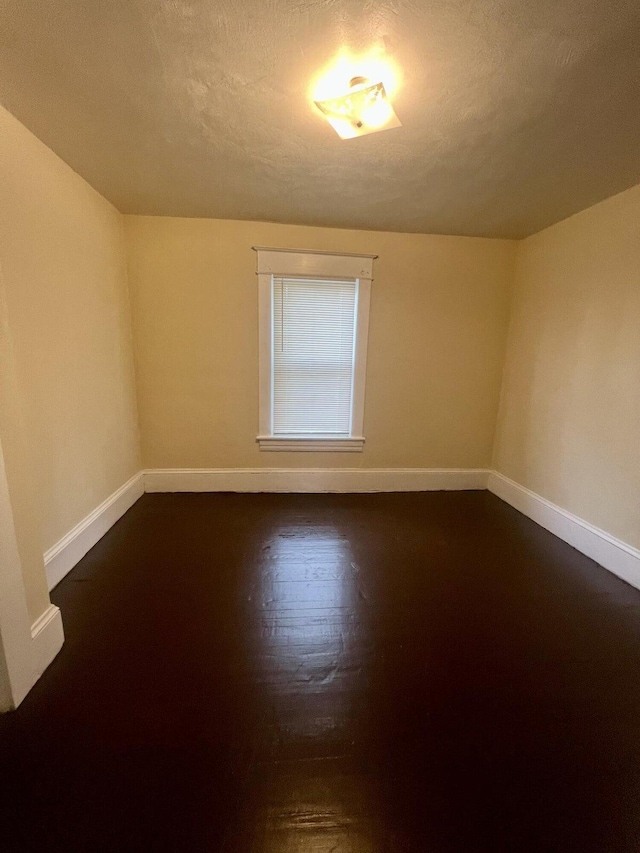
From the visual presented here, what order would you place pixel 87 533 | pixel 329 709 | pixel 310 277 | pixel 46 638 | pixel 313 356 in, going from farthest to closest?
pixel 313 356
pixel 310 277
pixel 87 533
pixel 46 638
pixel 329 709

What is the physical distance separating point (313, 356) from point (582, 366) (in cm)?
205

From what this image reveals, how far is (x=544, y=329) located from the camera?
272 centimetres

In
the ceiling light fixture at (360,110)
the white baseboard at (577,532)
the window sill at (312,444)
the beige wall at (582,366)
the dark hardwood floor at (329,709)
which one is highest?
the ceiling light fixture at (360,110)

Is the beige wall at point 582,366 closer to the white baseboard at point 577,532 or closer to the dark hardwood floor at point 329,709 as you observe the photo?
the white baseboard at point 577,532

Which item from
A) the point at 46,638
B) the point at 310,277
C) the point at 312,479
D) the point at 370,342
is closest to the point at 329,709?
the point at 46,638

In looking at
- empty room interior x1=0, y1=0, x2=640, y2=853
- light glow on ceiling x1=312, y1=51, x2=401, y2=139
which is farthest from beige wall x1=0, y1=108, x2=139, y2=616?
light glow on ceiling x1=312, y1=51, x2=401, y2=139

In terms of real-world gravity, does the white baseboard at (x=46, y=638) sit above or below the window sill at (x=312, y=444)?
below

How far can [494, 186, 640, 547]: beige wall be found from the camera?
2.07m

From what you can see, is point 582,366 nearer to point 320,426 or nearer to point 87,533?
point 320,426

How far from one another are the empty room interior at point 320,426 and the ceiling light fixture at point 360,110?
12 millimetres

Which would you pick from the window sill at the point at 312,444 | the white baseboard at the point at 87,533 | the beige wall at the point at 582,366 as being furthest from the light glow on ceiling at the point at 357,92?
the white baseboard at the point at 87,533

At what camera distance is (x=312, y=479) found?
3.21 m

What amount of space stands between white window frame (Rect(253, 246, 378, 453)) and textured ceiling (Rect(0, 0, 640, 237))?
1.96ft

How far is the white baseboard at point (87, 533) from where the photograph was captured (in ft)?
6.07
